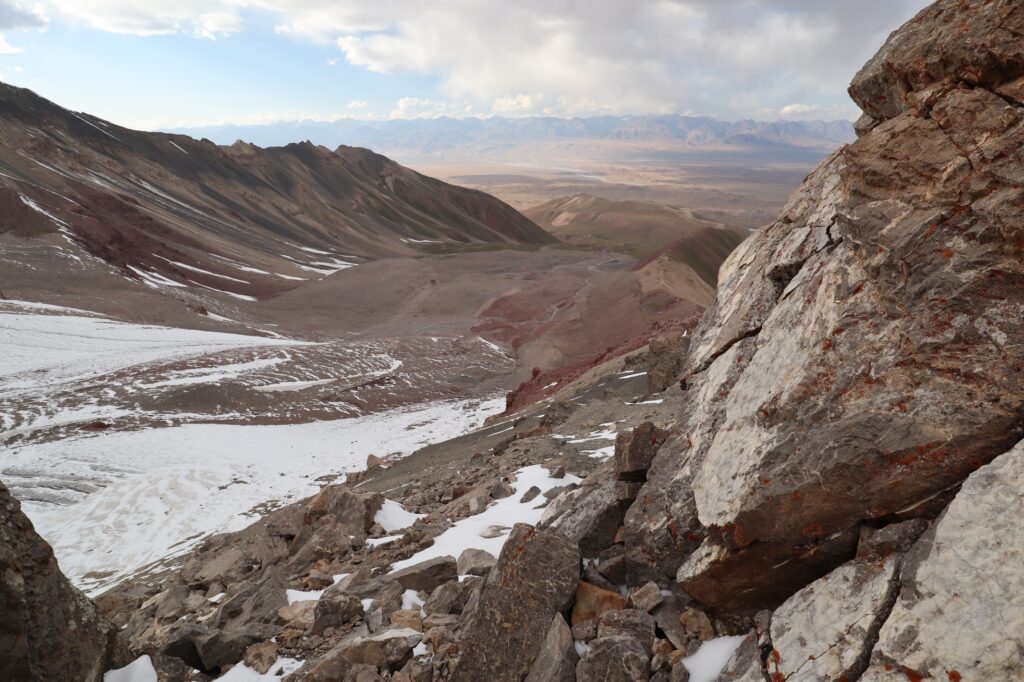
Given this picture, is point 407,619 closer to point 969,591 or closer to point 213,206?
point 969,591

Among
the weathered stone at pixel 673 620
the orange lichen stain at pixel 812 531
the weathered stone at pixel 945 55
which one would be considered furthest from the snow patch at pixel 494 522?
the weathered stone at pixel 945 55

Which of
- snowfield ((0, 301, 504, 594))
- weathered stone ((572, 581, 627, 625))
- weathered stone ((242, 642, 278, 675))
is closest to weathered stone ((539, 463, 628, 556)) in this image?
weathered stone ((572, 581, 627, 625))

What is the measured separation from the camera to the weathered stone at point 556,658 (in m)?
5.84

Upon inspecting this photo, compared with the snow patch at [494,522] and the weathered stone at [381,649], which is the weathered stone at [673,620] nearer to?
the weathered stone at [381,649]

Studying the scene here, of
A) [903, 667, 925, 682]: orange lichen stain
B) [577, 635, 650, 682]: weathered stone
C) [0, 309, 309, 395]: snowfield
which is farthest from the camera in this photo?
[0, 309, 309, 395]: snowfield

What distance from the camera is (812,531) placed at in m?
5.19

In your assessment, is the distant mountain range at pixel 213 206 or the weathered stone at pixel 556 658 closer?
the weathered stone at pixel 556 658

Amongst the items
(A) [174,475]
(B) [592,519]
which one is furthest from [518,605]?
(A) [174,475]

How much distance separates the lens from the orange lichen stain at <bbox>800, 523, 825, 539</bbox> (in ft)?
16.9

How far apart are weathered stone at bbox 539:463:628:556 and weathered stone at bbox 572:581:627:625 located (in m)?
0.67

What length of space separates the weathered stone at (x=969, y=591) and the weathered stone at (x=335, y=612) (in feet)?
20.6

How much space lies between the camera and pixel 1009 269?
4.76 m

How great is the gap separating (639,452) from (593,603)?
207 cm

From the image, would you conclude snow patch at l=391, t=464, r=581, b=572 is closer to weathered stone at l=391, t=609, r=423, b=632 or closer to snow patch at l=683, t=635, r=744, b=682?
weathered stone at l=391, t=609, r=423, b=632
